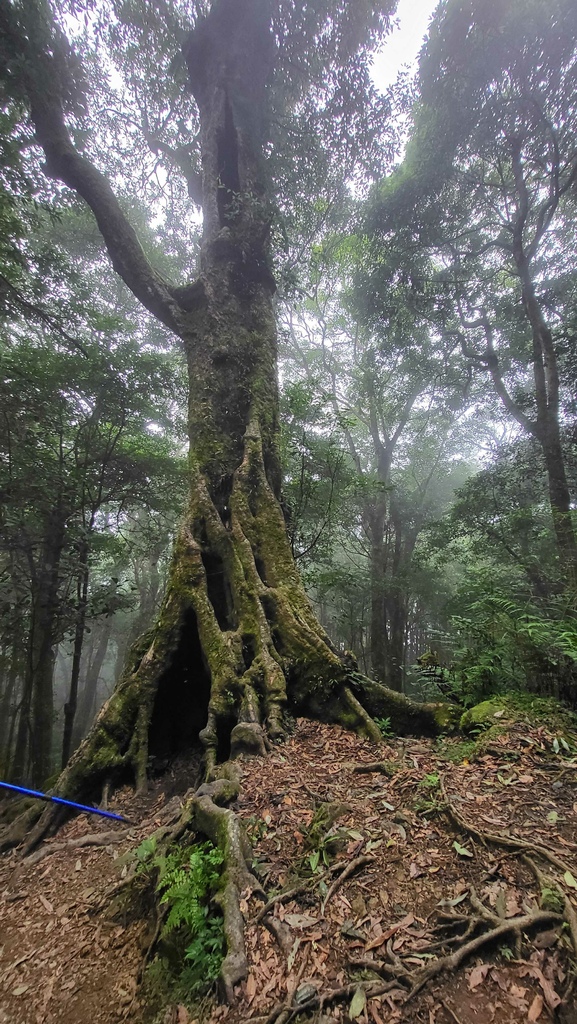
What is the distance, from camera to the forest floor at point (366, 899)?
1577 mm

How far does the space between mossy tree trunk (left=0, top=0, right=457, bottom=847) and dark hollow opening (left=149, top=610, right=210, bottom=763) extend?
16 mm

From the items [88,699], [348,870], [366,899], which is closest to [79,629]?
[348,870]

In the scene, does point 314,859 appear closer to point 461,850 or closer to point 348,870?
point 348,870

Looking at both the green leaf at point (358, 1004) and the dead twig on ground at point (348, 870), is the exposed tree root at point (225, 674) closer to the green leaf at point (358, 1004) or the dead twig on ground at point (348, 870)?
the dead twig on ground at point (348, 870)

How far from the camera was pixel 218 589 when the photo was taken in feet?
17.7

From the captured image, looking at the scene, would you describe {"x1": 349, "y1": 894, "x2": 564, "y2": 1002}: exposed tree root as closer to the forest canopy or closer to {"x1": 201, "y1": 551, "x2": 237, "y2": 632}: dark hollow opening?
the forest canopy

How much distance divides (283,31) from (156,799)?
12849 mm

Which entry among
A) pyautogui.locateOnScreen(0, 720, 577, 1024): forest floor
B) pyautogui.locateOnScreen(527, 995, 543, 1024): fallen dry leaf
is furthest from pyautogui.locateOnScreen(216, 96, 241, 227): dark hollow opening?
pyautogui.locateOnScreen(527, 995, 543, 1024): fallen dry leaf

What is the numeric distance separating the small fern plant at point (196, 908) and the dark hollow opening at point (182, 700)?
2.13m

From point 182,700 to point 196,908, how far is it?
9.68 ft

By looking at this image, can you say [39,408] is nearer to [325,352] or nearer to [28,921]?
[28,921]

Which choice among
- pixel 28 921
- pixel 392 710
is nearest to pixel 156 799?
pixel 28 921

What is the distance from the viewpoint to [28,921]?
2885mm

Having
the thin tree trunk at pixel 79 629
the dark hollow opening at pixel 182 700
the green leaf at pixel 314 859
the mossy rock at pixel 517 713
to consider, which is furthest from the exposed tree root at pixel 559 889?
the thin tree trunk at pixel 79 629
